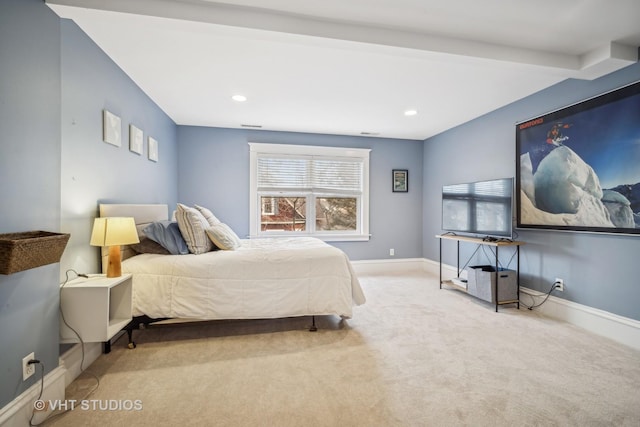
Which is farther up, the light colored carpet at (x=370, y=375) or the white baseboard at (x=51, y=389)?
the white baseboard at (x=51, y=389)

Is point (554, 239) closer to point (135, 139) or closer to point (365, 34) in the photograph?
point (365, 34)

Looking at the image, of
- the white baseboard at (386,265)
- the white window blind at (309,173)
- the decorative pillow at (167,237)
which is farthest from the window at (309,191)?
the decorative pillow at (167,237)

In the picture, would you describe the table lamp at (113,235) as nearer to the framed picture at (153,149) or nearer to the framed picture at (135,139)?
the framed picture at (135,139)

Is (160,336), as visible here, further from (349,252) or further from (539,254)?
(539,254)

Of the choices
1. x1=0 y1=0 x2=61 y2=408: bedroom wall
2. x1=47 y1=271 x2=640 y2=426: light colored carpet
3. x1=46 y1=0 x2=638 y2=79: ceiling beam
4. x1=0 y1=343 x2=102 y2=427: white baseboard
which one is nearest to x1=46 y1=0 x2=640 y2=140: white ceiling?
x1=46 y1=0 x2=638 y2=79: ceiling beam

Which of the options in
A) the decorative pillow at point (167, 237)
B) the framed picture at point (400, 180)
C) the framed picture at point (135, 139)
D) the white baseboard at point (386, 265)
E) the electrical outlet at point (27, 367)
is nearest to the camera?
the electrical outlet at point (27, 367)

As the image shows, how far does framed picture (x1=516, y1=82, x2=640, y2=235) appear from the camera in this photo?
7.70ft

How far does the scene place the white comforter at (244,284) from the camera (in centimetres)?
233

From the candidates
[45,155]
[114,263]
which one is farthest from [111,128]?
[114,263]

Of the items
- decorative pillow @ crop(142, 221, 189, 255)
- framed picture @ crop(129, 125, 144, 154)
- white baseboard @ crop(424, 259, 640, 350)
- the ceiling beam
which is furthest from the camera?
framed picture @ crop(129, 125, 144, 154)

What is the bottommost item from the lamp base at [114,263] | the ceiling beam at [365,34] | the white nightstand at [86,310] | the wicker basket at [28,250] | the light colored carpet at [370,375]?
the light colored carpet at [370,375]

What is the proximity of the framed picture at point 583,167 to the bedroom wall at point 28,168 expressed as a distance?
13.5 feet

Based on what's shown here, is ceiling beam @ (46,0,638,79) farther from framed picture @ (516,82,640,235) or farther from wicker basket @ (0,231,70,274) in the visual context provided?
wicker basket @ (0,231,70,274)

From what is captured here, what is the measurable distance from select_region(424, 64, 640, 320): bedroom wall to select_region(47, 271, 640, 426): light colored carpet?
428 millimetres
